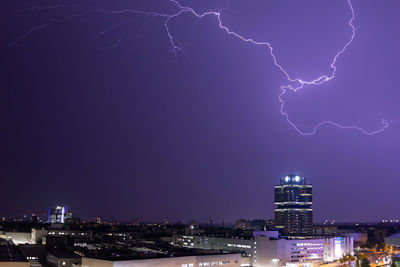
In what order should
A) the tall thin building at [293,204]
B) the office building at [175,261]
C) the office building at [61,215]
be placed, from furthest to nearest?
1. the office building at [61,215]
2. the tall thin building at [293,204]
3. the office building at [175,261]

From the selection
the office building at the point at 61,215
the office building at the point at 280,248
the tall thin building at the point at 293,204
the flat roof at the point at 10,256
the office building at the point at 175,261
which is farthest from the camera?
the office building at the point at 61,215

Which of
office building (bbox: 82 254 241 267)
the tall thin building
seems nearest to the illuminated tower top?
the tall thin building

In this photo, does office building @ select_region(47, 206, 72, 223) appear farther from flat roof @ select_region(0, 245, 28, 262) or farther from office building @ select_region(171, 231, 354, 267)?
flat roof @ select_region(0, 245, 28, 262)

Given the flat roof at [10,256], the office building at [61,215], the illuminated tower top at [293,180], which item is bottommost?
the office building at [61,215]

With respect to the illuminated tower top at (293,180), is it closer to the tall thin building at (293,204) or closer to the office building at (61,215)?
the tall thin building at (293,204)

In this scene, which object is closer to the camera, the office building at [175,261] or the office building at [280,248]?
the office building at [175,261]

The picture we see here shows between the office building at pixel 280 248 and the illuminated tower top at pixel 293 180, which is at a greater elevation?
the illuminated tower top at pixel 293 180

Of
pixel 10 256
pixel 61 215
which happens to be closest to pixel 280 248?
pixel 10 256

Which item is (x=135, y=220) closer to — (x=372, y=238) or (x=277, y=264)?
(x=372, y=238)

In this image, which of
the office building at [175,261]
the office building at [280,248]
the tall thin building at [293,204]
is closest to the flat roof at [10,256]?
the office building at [175,261]
